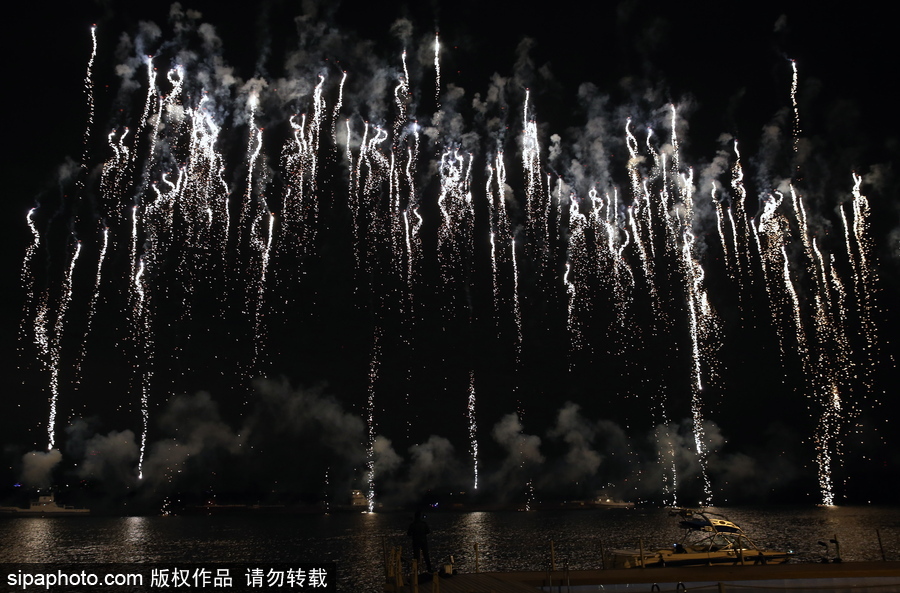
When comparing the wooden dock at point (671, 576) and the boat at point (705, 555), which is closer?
the wooden dock at point (671, 576)

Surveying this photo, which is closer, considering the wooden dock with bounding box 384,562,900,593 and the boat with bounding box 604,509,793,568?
the wooden dock with bounding box 384,562,900,593

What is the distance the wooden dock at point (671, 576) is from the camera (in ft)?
69.9

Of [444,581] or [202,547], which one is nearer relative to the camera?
[444,581]

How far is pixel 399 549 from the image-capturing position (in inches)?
853

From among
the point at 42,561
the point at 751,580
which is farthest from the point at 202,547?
the point at 751,580

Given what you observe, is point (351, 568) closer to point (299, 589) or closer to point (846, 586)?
point (299, 589)

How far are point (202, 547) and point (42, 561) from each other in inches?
777

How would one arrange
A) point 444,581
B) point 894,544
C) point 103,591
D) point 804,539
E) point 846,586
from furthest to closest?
point 804,539 < point 894,544 < point 103,591 < point 846,586 < point 444,581

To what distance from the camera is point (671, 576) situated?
22.8 meters

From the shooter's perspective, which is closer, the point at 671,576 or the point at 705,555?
the point at 671,576

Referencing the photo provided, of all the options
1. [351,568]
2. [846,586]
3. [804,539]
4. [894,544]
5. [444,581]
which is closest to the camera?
[444,581]

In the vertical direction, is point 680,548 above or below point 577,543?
above

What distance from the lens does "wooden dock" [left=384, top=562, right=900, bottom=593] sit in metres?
21.3

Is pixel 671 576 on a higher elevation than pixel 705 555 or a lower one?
lower
